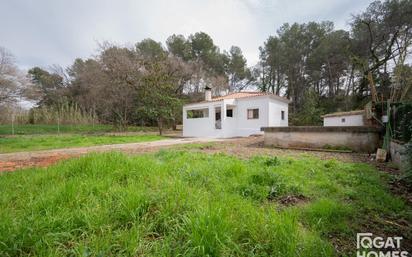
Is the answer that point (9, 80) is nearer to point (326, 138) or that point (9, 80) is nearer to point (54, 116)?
point (54, 116)

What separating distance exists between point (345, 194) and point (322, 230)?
1.22 m

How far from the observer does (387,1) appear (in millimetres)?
16797

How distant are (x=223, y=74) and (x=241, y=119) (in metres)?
16.4

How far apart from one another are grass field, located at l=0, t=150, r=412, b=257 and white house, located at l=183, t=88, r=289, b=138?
35.7ft

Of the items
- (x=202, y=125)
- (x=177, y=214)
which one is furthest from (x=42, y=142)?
(x=177, y=214)

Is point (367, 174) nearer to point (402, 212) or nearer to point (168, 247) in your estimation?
point (402, 212)

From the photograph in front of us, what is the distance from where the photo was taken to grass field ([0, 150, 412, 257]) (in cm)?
148

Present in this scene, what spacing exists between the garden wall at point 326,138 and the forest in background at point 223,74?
7725 mm

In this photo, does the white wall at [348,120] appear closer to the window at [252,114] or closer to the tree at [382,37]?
the tree at [382,37]

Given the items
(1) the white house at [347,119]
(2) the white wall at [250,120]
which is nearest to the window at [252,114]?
(2) the white wall at [250,120]

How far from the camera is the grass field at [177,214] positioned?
1482 millimetres

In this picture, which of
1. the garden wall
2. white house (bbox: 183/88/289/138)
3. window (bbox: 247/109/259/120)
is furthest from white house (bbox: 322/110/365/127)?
the garden wall

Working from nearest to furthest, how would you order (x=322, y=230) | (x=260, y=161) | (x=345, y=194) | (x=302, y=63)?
1. (x=322, y=230)
2. (x=345, y=194)
3. (x=260, y=161)
4. (x=302, y=63)

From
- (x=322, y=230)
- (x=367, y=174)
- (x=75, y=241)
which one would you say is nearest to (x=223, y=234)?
(x=322, y=230)
